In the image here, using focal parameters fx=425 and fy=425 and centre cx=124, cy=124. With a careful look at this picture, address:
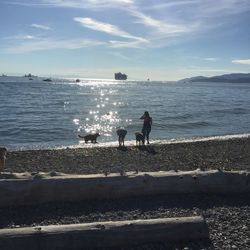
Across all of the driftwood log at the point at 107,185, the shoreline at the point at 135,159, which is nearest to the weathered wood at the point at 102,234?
the driftwood log at the point at 107,185

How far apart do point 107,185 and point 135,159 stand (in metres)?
7.66

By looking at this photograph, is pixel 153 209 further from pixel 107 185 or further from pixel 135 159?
pixel 135 159

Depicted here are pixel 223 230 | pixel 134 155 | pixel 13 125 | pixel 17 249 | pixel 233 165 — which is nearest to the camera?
pixel 17 249

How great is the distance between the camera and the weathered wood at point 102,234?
23.8 ft

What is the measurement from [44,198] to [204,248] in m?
3.89

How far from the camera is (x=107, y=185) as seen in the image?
988 centimetres

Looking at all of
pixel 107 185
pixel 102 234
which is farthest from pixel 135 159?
pixel 102 234

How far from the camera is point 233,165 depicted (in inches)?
611

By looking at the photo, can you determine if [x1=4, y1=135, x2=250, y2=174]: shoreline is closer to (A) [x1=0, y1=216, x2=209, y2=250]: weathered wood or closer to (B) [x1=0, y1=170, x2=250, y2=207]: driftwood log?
(B) [x1=0, y1=170, x2=250, y2=207]: driftwood log

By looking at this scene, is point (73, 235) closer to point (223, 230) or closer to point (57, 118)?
point (223, 230)

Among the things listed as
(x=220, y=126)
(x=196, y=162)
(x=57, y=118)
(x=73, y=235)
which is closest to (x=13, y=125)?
A: (x=57, y=118)

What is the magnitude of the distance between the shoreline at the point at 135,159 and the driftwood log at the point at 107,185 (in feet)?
10.8

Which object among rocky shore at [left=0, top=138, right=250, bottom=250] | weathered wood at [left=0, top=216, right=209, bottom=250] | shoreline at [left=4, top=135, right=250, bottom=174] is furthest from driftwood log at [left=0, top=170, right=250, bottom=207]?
shoreline at [left=4, top=135, right=250, bottom=174]

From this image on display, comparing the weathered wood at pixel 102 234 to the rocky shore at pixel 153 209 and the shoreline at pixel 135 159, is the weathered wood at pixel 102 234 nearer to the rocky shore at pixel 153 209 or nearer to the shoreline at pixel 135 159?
the rocky shore at pixel 153 209
